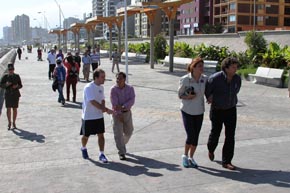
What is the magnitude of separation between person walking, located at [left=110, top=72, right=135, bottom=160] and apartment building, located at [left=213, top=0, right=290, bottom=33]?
75837 mm

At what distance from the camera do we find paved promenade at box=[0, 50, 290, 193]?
18.3 feet

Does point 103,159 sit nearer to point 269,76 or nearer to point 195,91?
point 195,91

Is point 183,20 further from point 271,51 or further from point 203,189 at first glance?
point 203,189

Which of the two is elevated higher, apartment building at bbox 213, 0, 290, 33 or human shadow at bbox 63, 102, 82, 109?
apartment building at bbox 213, 0, 290, 33

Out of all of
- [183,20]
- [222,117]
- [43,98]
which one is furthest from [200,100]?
[183,20]

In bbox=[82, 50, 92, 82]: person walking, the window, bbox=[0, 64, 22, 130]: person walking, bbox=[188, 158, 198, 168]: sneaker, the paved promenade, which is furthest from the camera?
the window

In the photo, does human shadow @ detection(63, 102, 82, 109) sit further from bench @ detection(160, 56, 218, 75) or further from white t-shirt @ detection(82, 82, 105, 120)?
bench @ detection(160, 56, 218, 75)

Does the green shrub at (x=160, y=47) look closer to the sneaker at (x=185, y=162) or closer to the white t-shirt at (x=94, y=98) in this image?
the white t-shirt at (x=94, y=98)

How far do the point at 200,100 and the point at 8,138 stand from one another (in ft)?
14.5

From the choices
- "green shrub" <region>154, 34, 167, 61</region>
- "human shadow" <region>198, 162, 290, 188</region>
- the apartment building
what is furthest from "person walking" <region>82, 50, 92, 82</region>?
the apartment building

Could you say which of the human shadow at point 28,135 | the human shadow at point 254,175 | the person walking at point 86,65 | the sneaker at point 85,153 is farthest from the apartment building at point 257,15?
the human shadow at point 254,175

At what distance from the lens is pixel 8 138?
853 centimetres

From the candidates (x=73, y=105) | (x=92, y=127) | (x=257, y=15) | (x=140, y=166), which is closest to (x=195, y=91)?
(x=140, y=166)

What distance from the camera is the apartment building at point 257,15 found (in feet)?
262
